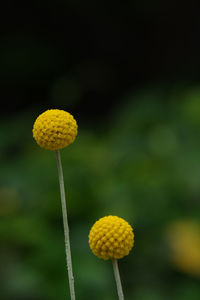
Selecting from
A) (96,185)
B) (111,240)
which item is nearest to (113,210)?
(96,185)

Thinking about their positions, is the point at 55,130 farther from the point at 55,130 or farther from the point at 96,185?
the point at 96,185

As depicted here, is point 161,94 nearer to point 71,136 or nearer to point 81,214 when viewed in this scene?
point 81,214

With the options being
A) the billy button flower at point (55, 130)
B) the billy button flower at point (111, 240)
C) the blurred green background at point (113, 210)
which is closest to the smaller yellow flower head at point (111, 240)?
the billy button flower at point (111, 240)

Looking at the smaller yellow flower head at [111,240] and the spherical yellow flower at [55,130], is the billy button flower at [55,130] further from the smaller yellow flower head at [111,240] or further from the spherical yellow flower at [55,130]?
the smaller yellow flower head at [111,240]

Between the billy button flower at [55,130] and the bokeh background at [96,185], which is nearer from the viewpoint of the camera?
the billy button flower at [55,130]

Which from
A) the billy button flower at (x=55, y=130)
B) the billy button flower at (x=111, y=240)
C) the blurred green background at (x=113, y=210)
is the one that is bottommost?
the billy button flower at (x=111, y=240)

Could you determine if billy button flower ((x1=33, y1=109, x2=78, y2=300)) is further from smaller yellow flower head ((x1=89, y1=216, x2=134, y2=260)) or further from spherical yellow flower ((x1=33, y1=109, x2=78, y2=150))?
smaller yellow flower head ((x1=89, y1=216, x2=134, y2=260))
